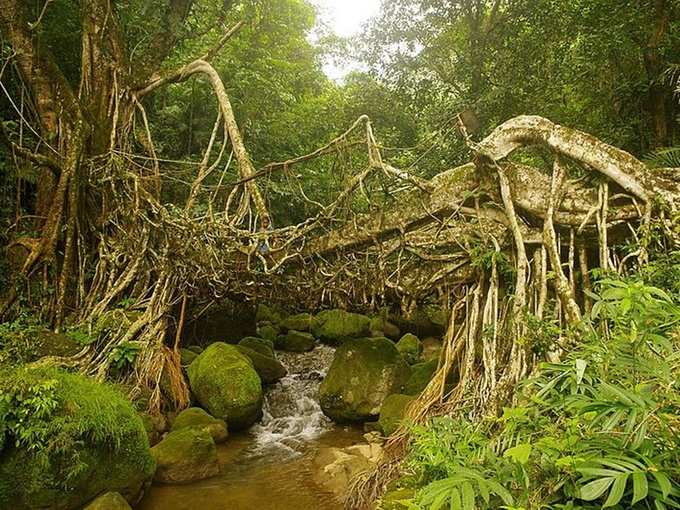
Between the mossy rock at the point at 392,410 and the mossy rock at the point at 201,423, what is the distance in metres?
2.00

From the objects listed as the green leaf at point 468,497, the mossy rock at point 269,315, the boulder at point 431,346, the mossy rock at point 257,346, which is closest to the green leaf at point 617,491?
the green leaf at point 468,497

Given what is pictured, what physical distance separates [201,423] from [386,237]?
321 centimetres

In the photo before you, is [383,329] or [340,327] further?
[340,327]

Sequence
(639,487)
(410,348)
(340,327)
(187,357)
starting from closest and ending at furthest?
(639,487)
(187,357)
(410,348)
(340,327)

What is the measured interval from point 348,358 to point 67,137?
483 cm

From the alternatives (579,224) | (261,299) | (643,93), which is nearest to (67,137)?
(261,299)

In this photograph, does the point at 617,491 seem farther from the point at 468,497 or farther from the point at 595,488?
the point at 468,497

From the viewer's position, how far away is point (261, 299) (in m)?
6.43

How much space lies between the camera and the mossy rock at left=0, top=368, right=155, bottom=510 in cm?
343

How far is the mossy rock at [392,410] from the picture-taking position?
5406 millimetres

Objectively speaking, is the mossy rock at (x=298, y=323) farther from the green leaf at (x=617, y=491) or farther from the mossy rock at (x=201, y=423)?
the green leaf at (x=617, y=491)

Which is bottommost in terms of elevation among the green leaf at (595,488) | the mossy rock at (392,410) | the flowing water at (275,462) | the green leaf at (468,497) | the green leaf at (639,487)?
the flowing water at (275,462)

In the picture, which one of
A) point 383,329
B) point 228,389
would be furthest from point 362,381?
point 383,329

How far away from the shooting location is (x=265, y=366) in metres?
7.83
